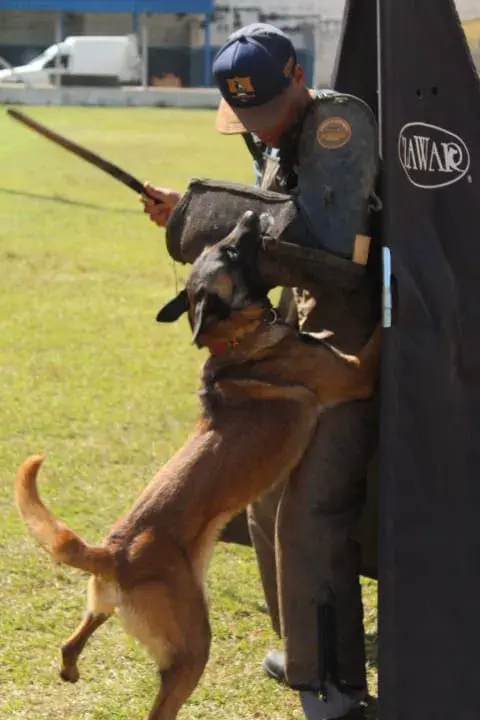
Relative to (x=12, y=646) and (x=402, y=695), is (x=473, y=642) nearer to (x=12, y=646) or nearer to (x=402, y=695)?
(x=402, y=695)

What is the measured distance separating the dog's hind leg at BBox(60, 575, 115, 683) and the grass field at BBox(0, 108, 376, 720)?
345 millimetres

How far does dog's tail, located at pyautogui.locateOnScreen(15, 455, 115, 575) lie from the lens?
3.03 metres

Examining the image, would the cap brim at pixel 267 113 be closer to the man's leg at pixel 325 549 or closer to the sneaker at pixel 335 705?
the man's leg at pixel 325 549

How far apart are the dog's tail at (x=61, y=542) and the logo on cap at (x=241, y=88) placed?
4.04ft

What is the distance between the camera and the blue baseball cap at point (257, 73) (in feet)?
9.80

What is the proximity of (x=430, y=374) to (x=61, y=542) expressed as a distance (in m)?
1.07

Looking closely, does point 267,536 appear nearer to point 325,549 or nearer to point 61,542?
point 325,549

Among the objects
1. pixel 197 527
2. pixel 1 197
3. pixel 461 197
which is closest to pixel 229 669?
pixel 197 527

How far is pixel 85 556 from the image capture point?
9.94ft

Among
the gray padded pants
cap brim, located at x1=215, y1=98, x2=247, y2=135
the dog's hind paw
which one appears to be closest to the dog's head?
the gray padded pants

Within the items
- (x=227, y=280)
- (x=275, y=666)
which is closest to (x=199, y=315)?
(x=227, y=280)

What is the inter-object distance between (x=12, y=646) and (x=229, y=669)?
30.6 inches

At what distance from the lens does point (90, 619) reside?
3289mm

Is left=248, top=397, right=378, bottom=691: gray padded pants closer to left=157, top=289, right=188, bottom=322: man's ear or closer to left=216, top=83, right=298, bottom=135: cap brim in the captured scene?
left=157, top=289, right=188, bottom=322: man's ear
